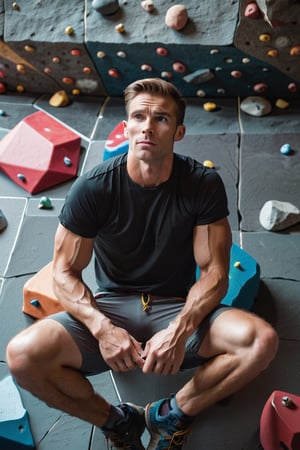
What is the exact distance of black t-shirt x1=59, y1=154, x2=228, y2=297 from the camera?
1733 millimetres

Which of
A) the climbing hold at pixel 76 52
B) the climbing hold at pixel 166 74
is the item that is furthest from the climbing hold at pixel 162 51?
the climbing hold at pixel 76 52

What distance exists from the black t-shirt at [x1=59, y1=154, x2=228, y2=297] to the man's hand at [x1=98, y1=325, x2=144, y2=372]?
25cm

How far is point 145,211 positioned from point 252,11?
157 cm

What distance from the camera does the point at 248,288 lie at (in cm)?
219

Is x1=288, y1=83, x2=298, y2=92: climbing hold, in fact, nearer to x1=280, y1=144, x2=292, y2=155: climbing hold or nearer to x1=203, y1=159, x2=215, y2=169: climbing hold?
x1=280, y1=144, x2=292, y2=155: climbing hold

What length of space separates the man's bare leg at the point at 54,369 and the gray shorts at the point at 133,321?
0.03 metres

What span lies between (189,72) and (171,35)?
0.73 ft

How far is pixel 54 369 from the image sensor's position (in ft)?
5.43

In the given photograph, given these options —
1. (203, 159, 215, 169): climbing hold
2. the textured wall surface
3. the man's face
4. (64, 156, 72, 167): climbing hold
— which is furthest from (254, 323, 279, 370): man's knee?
the textured wall surface

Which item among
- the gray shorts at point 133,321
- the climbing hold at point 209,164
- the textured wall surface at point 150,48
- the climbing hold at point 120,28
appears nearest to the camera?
the gray shorts at point 133,321

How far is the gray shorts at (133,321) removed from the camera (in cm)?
172

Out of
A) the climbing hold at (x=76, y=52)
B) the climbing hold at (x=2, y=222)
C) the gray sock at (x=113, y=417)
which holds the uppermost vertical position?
the climbing hold at (x=76, y=52)

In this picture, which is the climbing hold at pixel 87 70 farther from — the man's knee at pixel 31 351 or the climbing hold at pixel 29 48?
the man's knee at pixel 31 351

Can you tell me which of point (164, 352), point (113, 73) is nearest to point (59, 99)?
point (113, 73)
